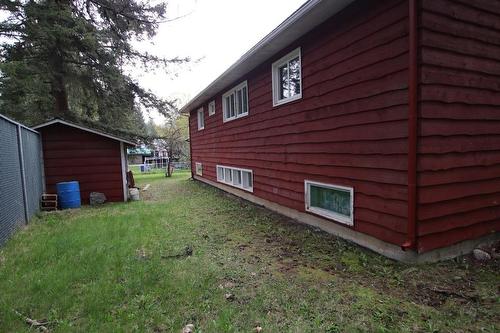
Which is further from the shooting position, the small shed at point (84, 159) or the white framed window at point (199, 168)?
the white framed window at point (199, 168)

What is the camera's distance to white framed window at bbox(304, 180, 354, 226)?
4766 millimetres

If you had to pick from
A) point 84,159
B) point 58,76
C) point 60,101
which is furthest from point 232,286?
point 60,101

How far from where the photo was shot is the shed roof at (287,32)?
4.49m

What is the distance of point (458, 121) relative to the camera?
3.78 metres

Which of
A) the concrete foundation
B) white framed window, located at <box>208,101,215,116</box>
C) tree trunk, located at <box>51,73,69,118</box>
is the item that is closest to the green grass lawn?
the concrete foundation

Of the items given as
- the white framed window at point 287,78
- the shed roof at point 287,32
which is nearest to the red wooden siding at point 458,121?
the shed roof at point 287,32

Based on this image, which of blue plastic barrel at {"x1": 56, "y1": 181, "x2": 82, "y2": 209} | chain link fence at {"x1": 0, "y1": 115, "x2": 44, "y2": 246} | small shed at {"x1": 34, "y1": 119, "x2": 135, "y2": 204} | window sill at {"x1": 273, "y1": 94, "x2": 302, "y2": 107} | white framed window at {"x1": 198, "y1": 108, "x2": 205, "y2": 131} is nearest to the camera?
chain link fence at {"x1": 0, "y1": 115, "x2": 44, "y2": 246}

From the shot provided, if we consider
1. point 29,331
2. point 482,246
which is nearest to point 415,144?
point 482,246

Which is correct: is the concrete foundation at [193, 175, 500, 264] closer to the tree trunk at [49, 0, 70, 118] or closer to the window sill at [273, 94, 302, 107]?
the window sill at [273, 94, 302, 107]

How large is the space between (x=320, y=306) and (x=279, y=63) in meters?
5.21

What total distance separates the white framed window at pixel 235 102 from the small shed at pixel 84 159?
3.49m

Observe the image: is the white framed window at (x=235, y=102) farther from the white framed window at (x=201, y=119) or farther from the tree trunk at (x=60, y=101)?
the tree trunk at (x=60, y=101)

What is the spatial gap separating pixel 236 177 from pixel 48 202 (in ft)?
17.7

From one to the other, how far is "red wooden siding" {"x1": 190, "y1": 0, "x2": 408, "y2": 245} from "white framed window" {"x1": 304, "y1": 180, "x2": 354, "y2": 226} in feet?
0.41
